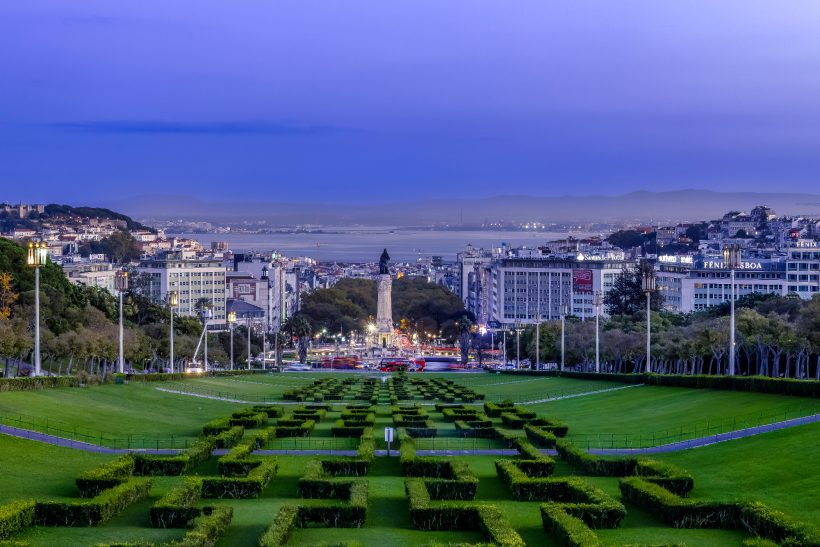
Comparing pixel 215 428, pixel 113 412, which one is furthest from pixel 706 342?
pixel 215 428

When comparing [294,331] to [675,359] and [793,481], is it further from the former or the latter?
[793,481]

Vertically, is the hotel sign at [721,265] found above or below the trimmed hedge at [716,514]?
above

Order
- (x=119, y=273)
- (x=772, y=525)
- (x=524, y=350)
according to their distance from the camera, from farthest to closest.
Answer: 1. (x=524, y=350)
2. (x=119, y=273)
3. (x=772, y=525)

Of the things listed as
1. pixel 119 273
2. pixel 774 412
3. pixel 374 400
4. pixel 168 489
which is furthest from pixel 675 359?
pixel 168 489

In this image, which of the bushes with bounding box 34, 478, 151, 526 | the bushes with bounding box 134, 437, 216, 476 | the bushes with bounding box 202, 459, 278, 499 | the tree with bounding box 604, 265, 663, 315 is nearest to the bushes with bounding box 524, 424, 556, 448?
the bushes with bounding box 134, 437, 216, 476

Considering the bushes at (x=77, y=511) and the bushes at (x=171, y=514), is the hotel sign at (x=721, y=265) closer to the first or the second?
the bushes at (x=171, y=514)

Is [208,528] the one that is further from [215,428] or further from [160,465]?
[215,428]

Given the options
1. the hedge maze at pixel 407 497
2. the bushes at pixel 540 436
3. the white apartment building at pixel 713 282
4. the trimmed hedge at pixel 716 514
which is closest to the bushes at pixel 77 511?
the hedge maze at pixel 407 497
